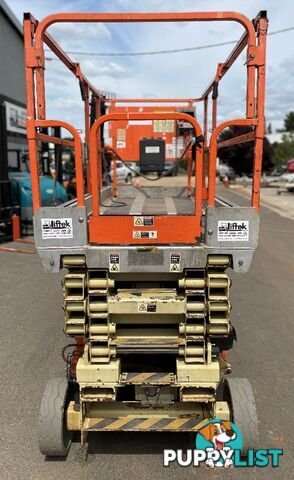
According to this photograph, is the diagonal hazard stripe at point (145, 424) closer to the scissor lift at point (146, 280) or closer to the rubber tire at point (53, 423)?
the scissor lift at point (146, 280)

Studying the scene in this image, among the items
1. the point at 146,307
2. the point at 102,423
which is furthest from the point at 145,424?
the point at 146,307

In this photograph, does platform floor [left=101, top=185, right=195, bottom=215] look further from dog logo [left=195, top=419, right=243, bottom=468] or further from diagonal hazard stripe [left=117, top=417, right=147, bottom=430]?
dog logo [left=195, top=419, right=243, bottom=468]

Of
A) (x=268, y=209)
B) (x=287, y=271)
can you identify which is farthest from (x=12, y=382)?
(x=268, y=209)

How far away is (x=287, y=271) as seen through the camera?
31.7ft

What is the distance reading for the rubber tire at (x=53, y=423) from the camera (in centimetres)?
334

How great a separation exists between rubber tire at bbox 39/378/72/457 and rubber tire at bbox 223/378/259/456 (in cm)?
131

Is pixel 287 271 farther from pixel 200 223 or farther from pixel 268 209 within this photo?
pixel 268 209

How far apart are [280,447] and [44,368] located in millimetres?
2638

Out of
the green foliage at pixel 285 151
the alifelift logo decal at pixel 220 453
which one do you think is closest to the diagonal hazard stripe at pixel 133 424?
the alifelift logo decal at pixel 220 453

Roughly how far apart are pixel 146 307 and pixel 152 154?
1.55 metres

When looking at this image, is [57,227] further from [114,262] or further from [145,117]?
[145,117]

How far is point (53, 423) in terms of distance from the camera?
3.34 meters

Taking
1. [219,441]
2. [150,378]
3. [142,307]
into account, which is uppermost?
[142,307]

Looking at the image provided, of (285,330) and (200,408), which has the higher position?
(200,408)
